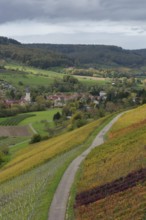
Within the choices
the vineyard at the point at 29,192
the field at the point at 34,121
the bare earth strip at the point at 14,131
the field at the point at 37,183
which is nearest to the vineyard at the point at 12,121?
the field at the point at 34,121

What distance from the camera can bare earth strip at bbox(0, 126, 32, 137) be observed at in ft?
427

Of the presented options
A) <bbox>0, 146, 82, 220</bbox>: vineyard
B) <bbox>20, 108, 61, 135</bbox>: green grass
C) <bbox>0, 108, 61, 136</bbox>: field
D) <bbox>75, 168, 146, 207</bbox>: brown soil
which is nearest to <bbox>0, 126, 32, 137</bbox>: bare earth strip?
<bbox>0, 108, 61, 136</bbox>: field

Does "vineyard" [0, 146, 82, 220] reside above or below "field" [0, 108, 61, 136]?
above

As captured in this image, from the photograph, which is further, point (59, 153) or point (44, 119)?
point (44, 119)

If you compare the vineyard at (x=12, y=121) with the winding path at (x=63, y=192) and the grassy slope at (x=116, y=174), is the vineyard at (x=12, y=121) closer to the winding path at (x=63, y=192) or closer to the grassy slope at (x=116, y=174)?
the winding path at (x=63, y=192)

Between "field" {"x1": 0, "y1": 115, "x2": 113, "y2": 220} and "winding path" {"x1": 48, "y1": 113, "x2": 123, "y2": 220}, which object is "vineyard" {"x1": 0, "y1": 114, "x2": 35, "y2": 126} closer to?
"field" {"x1": 0, "y1": 115, "x2": 113, "y2": 220}

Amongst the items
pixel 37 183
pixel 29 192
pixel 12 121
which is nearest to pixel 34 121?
pixel 12 121

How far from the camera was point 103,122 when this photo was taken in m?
91.8

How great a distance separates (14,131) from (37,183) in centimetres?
8807

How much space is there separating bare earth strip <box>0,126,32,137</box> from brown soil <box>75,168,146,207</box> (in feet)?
305

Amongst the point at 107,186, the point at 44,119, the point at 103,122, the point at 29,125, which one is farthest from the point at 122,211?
the point at 44,119

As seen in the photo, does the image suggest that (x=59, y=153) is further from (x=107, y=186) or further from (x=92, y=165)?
(x=107, y=186)

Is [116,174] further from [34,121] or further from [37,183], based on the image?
[34,121]

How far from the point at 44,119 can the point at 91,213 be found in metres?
123
